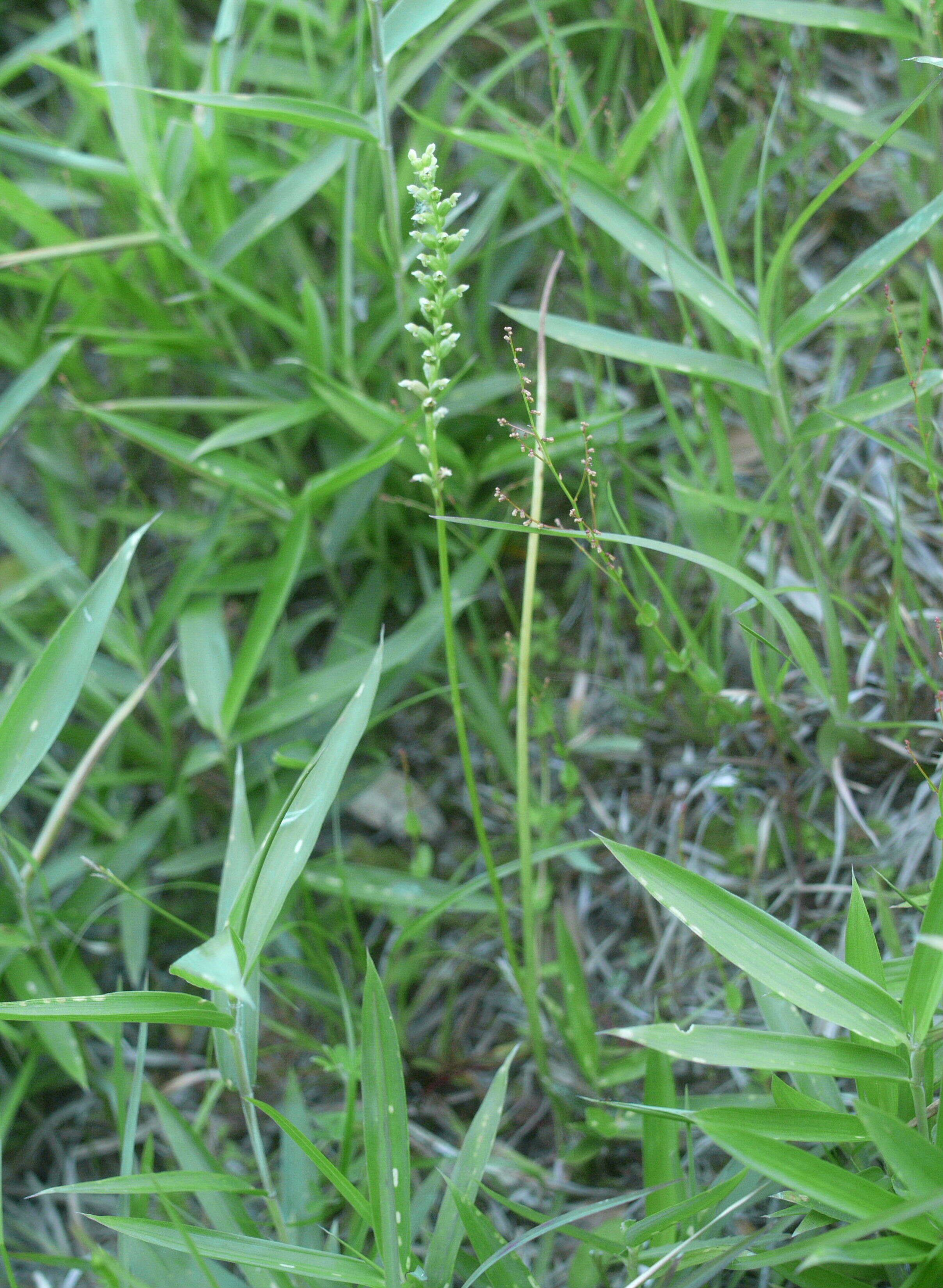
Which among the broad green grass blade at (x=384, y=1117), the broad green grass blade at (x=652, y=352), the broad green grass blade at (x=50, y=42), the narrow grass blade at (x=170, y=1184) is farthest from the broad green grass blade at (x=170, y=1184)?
the broad green grass blade at (x=50, y=42)

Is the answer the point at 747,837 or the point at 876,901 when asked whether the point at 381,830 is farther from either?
the point at 876,901

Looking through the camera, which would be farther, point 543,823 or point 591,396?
point 591,396

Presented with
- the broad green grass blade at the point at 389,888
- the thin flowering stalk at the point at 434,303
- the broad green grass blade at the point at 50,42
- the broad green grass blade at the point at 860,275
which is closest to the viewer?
the thin flowering stalk at the point at 434,303

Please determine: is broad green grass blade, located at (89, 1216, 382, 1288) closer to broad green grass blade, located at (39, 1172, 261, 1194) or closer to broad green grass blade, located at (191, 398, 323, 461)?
broad green grass blade, located at (39, 1172, 261, 1194)

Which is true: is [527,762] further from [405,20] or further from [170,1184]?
[405,20]

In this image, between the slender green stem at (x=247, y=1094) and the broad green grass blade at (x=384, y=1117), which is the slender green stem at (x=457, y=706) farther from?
the slender green stem at (x=247, y=1094)

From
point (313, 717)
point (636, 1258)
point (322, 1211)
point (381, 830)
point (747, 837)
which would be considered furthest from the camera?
point (381, 830)

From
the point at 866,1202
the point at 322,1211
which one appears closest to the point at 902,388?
the point at 866,1202

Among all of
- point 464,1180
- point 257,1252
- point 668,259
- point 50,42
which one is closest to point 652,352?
point 668,259
